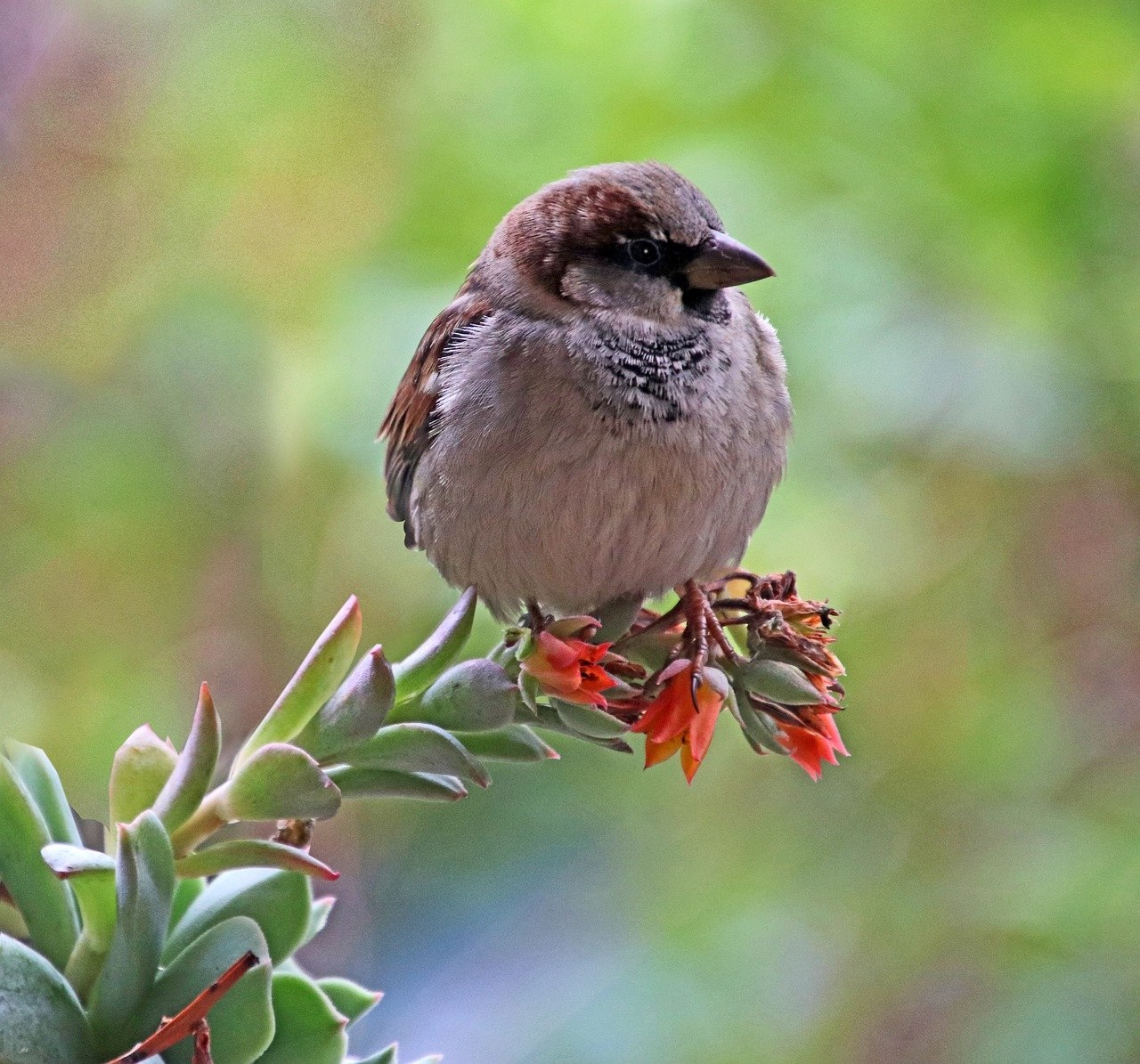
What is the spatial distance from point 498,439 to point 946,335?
2.30 feet

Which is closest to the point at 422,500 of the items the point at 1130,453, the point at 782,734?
the point at 782,734

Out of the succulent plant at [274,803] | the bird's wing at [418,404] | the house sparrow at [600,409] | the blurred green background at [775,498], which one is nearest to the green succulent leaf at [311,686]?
the succulent plant at [274,803]

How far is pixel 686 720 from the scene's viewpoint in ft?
1.54

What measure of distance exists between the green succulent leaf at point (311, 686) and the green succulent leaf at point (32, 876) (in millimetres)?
72

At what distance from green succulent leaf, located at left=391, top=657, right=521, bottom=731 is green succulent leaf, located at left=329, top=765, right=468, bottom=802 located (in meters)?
0.02

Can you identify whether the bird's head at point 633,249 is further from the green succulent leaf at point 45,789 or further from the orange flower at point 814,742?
the green succulent leaf at point 45,789

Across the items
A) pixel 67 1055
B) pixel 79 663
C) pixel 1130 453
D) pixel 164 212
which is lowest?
pixel 67 1055

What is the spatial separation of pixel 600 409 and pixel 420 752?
0.45 metres

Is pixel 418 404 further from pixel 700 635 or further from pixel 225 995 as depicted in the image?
pixel 225 995

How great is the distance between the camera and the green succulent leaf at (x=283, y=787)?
0.40 m

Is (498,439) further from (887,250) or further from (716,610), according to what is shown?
(887,250)

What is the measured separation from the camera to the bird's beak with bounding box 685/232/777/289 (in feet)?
2.87

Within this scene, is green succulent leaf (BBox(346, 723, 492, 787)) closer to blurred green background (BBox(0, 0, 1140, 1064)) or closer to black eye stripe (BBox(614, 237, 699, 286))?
black eye stripe (BBox(614, 237, 699, 286))

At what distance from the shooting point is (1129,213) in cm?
138
